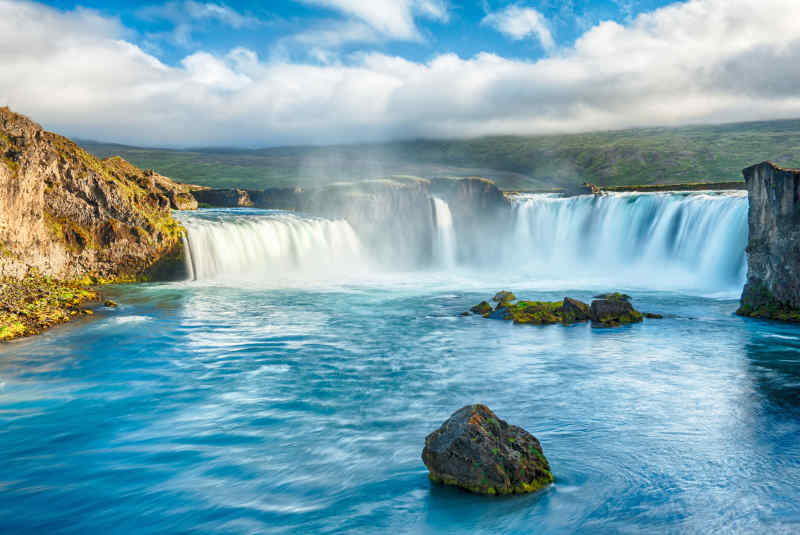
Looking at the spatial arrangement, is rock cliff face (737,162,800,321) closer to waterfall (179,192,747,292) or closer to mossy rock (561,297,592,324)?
mossy rock (561,297,592,324)

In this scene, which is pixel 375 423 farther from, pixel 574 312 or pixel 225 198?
pixel 225 198

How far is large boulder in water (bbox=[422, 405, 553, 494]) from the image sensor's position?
845 centimetres

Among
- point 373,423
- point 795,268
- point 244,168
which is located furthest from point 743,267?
point 244,168

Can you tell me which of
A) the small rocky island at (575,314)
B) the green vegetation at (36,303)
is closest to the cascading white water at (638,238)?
the small rocky island at (575,314)

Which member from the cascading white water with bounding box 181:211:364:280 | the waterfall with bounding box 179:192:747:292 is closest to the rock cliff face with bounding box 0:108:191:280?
the cascading white water with bounding box 181:211:364:280

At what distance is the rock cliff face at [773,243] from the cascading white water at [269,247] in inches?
1176

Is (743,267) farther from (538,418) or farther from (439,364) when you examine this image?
(538,418)

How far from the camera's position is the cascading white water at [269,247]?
38.2 metres

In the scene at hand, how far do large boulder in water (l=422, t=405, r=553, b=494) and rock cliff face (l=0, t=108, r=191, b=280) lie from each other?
2473 centimetres

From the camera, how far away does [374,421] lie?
12.7 metres

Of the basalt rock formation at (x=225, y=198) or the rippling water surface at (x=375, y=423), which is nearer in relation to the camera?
the rippling water surface at (x=375, y=423)

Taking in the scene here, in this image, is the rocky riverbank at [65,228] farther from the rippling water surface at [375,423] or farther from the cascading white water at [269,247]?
the rippling water surface at [375,423]

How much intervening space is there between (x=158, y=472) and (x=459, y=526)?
5.83 meters

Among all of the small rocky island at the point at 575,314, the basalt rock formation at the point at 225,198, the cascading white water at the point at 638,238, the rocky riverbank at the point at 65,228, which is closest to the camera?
the small rocky island at the point at 575,314
